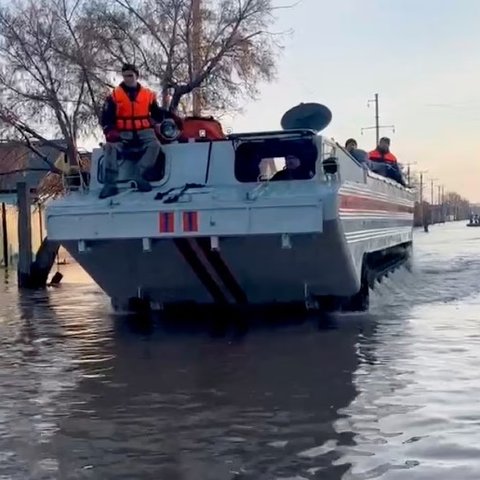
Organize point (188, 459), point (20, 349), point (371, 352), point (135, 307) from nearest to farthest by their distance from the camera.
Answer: point (188, 459) < point (371, 352) < point (20, 349) < point (135, 307)

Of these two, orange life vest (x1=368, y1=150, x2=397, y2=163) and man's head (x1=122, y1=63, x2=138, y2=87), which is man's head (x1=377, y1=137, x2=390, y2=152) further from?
man's head (x1=122, y1=63, x2=138, y2=87)

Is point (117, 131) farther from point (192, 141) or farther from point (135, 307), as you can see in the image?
point (135, 307)

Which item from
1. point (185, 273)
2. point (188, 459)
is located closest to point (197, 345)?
point (185, 273)

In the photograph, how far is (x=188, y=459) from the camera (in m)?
5.31

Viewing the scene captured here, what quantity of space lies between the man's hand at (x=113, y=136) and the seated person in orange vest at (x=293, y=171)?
1747mm

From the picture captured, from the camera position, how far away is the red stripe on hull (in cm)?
1044

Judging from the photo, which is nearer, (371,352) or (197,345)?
(371,352)

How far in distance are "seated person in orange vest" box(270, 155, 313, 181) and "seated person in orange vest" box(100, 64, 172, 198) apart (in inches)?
55.1

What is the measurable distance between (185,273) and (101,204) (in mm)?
1262

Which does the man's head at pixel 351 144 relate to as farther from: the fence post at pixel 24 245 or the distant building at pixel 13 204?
the distant building at pixel 13 204

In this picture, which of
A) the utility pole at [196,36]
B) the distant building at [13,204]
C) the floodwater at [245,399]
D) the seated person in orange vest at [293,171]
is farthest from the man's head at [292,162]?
the distant building at [13,204]

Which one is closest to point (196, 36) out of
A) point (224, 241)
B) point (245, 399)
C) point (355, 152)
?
point (355, 152)

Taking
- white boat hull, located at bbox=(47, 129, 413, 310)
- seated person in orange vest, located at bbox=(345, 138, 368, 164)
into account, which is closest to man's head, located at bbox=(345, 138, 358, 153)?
seated person in orange vest, located at bbox=(345, 138, 368, 164)

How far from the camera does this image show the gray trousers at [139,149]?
1090 cm
